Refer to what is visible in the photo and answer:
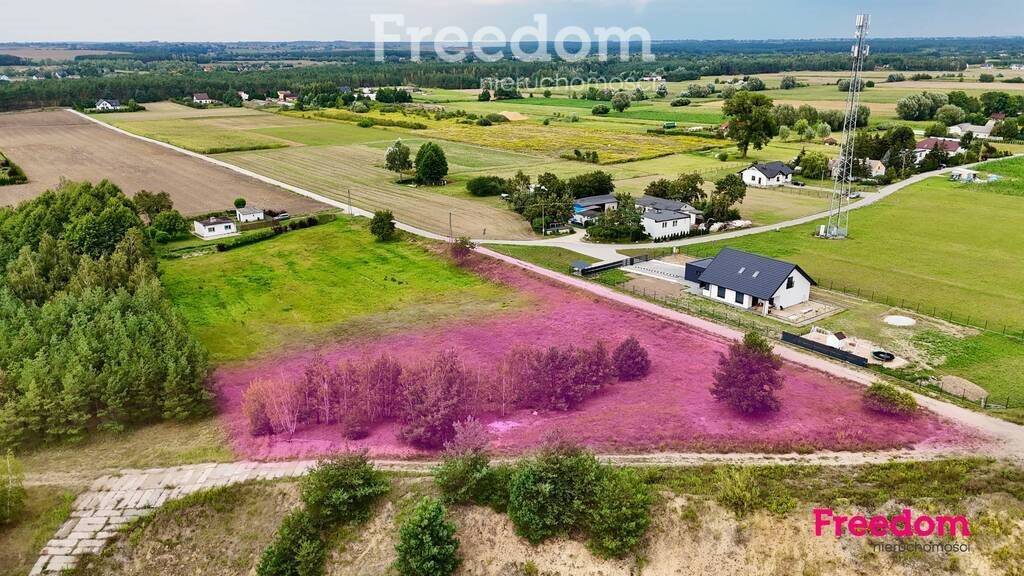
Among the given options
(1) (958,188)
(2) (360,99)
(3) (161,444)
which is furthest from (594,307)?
(2) (360,99)

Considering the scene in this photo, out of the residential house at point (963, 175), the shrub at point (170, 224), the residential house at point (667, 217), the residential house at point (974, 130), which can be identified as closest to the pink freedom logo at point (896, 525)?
the residential house at point (667, 217)

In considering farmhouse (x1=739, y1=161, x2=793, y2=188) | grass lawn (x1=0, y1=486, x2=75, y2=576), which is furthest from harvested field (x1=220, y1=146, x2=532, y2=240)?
grass lawn (x1=0, y1=486, x2=75, y2=576)

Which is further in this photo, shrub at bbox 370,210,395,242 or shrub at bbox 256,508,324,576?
shrub at bbox 370,210,395,242

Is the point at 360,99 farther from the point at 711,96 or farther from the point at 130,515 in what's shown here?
the point at 130,515

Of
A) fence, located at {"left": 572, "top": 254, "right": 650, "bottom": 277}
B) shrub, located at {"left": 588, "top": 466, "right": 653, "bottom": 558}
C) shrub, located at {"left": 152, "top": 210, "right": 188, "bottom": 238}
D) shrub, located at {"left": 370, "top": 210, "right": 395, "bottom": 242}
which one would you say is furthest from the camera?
shrub, located at {"left": 152, "top": 210, "right": 188, "bottom": 238}

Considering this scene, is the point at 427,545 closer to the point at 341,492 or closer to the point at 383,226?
the point at 341,492

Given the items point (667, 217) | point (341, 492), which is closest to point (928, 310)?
point (667, 217)

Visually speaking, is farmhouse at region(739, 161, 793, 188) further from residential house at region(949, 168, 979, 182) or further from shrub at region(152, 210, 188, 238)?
shrub at region(152, 210, 188, 238)
